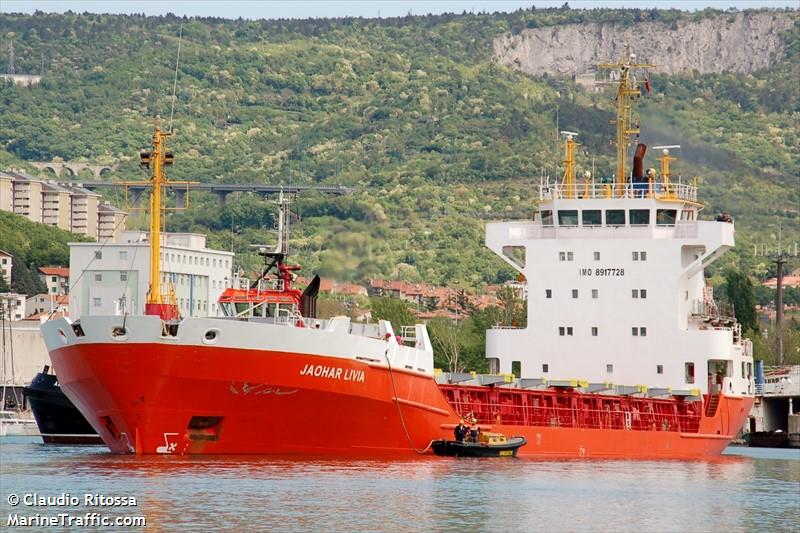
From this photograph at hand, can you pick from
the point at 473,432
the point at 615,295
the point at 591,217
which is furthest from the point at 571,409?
the point at 591,217

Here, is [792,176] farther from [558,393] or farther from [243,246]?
[558,393]

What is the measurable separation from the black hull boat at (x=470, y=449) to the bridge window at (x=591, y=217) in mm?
10326

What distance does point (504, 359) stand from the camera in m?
68.8

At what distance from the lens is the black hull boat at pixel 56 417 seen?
Result: 77.2 meters

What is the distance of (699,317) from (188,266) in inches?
2557

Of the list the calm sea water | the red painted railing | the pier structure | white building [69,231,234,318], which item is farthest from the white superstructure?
white building [69,231,234,318]

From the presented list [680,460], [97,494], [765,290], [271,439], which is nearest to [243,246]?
[765,290]

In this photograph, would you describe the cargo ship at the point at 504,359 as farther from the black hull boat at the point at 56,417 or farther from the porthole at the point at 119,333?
the black hull boat at the point at 56,417

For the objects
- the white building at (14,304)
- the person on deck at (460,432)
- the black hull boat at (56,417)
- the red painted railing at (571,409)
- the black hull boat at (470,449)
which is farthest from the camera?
the white building at (14,304)

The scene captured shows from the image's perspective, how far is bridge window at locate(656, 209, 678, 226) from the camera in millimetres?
68750

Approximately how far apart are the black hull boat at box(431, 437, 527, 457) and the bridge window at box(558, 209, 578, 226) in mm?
10268

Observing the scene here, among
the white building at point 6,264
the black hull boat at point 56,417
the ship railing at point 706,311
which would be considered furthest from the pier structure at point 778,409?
the white building at point 6,264

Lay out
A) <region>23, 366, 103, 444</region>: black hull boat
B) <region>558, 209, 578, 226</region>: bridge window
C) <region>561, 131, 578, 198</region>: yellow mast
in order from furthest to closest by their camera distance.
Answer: <region>23, 366, 103, 444</region>: black hull boat, <region>561, 131, 578, 198</region>: yellow mast, <region>558, 209, 578, 226</region>: bridge window

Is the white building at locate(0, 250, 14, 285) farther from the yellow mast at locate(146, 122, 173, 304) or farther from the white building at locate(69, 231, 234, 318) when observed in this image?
the yellow mast at locate(146, 122, 173, 304)
